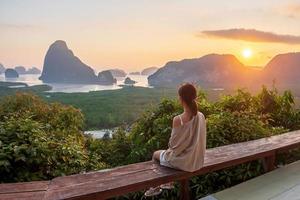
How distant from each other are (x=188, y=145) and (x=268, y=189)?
47.5 inches

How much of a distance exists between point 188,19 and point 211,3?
8.19 feet

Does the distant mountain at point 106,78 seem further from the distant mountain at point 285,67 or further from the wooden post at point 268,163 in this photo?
the wooden post at point 268,163

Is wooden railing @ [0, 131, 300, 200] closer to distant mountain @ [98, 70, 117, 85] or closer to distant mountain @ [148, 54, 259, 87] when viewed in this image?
distant mountain @ [148, 54, 259, 87]

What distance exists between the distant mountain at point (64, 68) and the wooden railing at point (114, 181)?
54338 mm

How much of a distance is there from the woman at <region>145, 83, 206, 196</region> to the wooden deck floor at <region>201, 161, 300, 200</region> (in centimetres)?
70

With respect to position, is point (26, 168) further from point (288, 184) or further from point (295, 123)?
point (295, 123)

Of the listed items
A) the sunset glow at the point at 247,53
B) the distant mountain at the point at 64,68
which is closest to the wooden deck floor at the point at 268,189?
the sunset glow at the point at 247,53

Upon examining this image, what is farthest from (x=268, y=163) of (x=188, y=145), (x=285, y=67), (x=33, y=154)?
(x=285, y=67)

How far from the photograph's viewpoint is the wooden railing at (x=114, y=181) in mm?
2498

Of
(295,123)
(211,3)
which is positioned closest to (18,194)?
(295,123)

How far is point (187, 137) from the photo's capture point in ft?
10.2

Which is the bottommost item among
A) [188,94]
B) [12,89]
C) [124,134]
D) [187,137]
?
[124,134]

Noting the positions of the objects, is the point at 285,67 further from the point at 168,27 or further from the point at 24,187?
the point at 24,187

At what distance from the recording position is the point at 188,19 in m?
11.6
